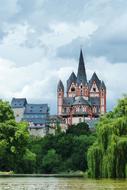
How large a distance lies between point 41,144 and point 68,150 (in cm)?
1394

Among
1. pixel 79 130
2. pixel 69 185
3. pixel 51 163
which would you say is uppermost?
pixel 79 130

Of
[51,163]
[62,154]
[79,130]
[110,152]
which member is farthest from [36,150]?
[110,152]

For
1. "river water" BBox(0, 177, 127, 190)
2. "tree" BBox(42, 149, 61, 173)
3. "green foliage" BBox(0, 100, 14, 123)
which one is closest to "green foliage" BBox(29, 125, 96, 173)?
"tree" BBox(42, 149, 61, 173)

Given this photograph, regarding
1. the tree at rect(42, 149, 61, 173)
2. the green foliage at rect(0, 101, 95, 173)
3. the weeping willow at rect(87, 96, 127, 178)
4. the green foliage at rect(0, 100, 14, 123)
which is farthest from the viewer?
the tree at rect(42, 149, 61, 173)

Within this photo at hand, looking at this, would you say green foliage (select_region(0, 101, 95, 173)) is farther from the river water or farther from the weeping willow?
the river water

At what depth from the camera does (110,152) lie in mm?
50688

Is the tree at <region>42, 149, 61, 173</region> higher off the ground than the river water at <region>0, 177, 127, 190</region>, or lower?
higher

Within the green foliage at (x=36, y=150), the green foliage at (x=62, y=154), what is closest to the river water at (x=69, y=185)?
the green foliage at (x=36, y=150)

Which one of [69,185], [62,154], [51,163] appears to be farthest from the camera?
[62,154]

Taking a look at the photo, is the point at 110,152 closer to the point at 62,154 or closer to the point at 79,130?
the point at 62,154

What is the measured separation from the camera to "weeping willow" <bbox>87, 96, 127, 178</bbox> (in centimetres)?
4988

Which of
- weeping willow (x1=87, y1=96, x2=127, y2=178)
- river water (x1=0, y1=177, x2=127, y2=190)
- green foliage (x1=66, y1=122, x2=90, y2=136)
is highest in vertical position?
green foliage (x1=66, y1=122, x2=90, y2=136)

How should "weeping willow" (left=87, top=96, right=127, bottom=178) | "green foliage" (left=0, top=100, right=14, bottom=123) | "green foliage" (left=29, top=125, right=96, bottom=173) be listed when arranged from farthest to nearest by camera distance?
"green foliage" (left=29, top=125, right=96, bottom=173), "green foliage" (left=0, top=100, right=14, bottom=123), "weeping willow" (left=87, top=96, right=127, bottom=178)

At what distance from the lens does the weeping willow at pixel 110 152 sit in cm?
4988
